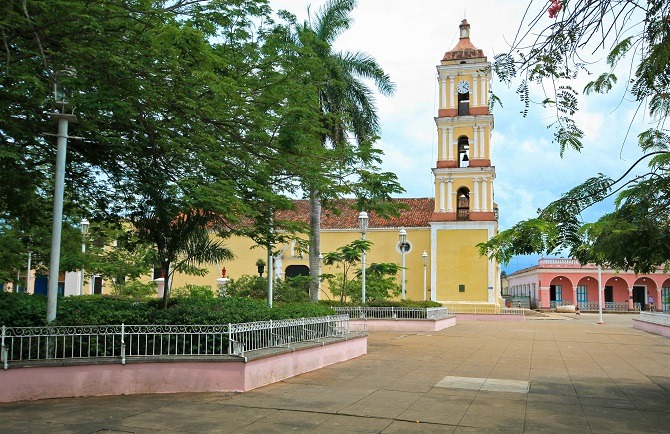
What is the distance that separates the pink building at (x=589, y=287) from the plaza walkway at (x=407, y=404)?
44493 millimetres

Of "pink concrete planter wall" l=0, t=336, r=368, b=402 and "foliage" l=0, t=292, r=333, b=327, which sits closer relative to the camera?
"pink concrete planter wall" l=0, t=336, r=368, b=402

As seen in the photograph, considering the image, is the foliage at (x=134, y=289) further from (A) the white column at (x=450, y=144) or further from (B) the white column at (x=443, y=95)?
(B) the white column at (x=443, y=95)

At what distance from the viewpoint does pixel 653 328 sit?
85.6 feet

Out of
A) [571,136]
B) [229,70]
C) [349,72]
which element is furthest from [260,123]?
[349,72]

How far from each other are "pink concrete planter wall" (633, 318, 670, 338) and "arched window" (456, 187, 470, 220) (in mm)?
12982

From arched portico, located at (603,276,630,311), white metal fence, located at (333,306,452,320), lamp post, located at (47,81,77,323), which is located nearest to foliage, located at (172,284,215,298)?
white metal fence, located at (333,306,452,320)

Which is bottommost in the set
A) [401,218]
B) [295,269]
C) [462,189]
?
[295,269]

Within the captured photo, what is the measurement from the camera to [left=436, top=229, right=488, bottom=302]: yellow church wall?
3906 cm

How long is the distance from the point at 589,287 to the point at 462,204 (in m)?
24.1

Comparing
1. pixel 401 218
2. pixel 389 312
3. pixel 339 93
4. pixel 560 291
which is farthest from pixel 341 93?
pixel 560 291

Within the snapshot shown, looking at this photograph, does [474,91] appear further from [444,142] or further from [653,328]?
[653,328]

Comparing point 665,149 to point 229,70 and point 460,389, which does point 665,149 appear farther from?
point 229,70

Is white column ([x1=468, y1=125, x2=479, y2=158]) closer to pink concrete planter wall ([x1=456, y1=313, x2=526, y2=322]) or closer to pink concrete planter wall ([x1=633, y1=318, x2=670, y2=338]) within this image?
pink concrete planter wall ([x1=456, y1=313, x2=526, y2=322])

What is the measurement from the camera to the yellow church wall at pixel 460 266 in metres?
39.1
